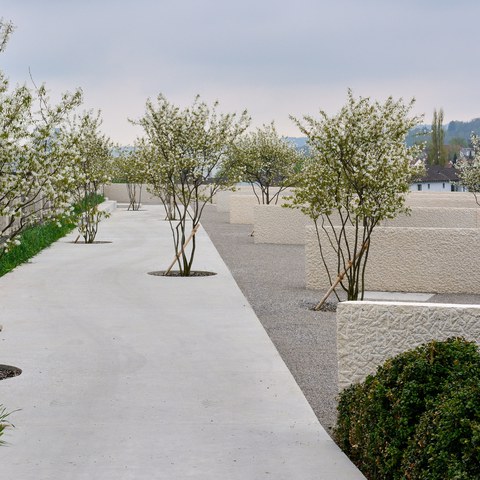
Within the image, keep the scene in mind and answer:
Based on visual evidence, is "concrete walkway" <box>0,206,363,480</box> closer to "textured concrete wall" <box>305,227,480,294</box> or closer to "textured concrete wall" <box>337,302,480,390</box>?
"textured concrete wall" <box>337,302,480,390</box>

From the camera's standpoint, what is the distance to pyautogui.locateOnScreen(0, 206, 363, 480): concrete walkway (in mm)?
5742

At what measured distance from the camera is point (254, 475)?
551 centimetres

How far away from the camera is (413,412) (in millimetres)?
5336

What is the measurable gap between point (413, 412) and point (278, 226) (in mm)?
20792

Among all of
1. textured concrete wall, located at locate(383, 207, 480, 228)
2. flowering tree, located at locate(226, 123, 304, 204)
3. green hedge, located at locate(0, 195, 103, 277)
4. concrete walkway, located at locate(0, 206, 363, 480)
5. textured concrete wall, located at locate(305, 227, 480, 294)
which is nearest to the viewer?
concrete walkway, located at locate(0, 206, 363, 480)

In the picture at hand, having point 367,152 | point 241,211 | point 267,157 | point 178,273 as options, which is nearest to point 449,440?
point 367,152

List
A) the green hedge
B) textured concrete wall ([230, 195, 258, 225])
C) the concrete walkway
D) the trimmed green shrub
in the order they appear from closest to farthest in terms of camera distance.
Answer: the trimmed green shrub, the concrete walkway, the green hedge, textured concrete wall ([230, 195, 258, 225])

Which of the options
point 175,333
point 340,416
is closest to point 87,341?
point 175,333

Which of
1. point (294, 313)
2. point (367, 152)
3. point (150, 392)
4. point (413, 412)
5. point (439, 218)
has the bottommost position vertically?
point (294, 313)

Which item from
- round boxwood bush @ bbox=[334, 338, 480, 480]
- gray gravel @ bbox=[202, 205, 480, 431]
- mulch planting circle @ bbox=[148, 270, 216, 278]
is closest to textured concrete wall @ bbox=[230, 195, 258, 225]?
gray gravel @ bbox=[202, 205, 480, 431]

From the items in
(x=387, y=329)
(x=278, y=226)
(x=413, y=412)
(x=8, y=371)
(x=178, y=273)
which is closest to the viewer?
(x=413, y=412)

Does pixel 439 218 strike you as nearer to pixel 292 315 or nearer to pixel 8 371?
pixel 292 315

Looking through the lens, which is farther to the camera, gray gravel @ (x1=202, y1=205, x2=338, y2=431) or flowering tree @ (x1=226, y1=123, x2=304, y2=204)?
flowering tree @ (x1=226, y1=123, x2=304, y2=204)

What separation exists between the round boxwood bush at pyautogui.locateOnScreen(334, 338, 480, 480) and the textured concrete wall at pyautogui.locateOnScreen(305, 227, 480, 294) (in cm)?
940
